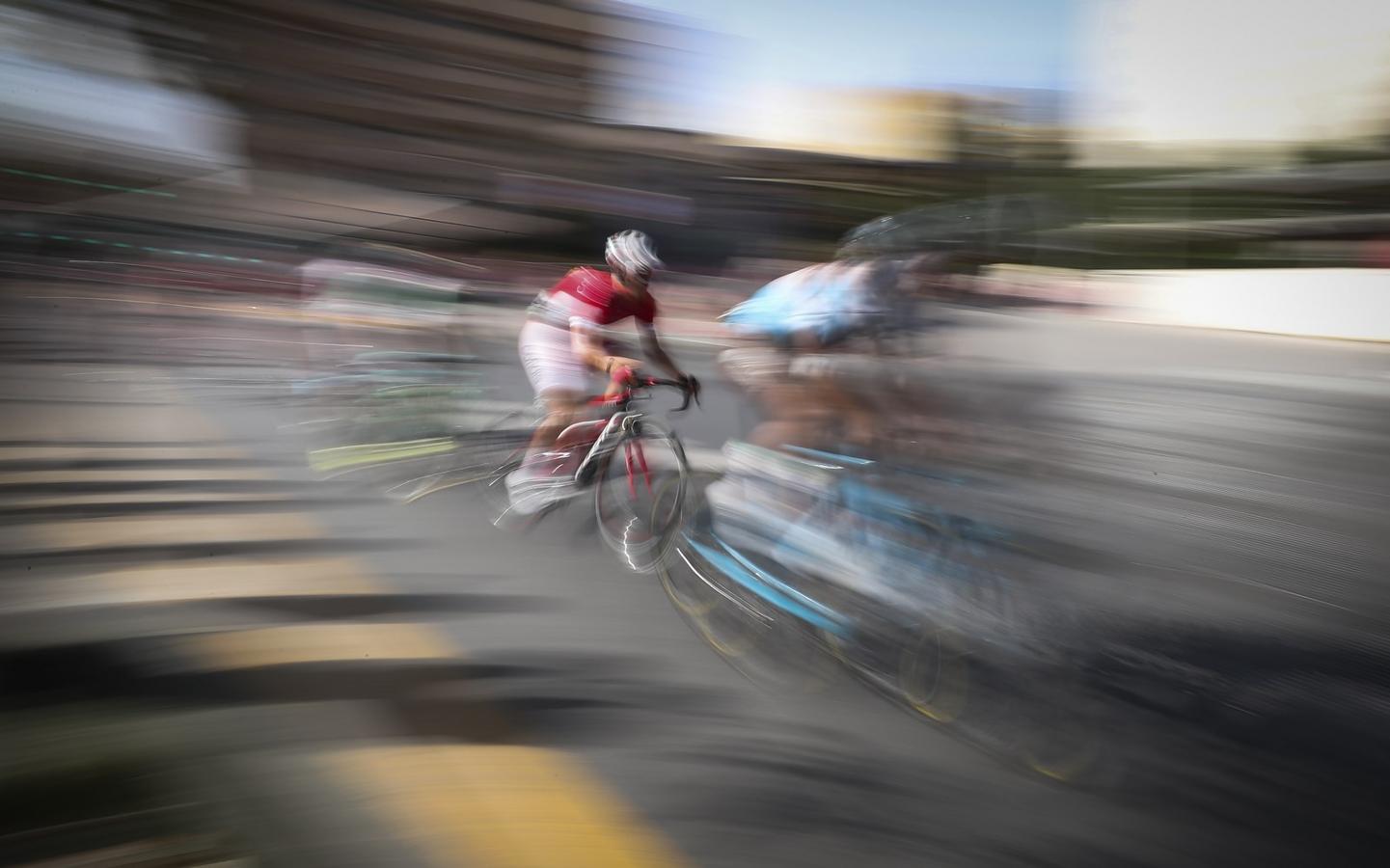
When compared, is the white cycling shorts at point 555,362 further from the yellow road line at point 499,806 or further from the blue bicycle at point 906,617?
the yellow road line at point 499,806

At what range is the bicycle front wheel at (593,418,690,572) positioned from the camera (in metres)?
3.49

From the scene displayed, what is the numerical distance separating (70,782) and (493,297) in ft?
13.6

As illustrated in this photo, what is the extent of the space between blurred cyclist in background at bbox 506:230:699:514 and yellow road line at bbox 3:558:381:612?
856mm

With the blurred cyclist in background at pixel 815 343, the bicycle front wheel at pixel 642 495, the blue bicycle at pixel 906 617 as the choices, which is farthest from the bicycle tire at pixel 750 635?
the blurred cyclist in background at pixel 815 343

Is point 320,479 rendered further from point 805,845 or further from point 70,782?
point 805,845

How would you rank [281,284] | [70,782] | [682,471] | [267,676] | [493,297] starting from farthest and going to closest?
[281,284], [493,297], [682,471], [267,676], [70,782]

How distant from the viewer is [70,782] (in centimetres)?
204

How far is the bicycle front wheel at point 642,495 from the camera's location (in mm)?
3486

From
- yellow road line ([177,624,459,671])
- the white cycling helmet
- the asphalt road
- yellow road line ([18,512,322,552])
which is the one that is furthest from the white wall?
yellow road line ([177,624,459,671])

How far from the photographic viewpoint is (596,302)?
4.07 meters

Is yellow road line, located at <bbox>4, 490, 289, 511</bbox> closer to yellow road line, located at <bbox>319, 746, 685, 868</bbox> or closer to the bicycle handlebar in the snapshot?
the bicycle handlebar

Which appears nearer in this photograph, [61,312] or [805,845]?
[805,845]

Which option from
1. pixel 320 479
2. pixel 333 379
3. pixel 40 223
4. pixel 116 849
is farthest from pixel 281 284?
pixel 116 849

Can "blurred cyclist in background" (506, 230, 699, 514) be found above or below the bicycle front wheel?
above
